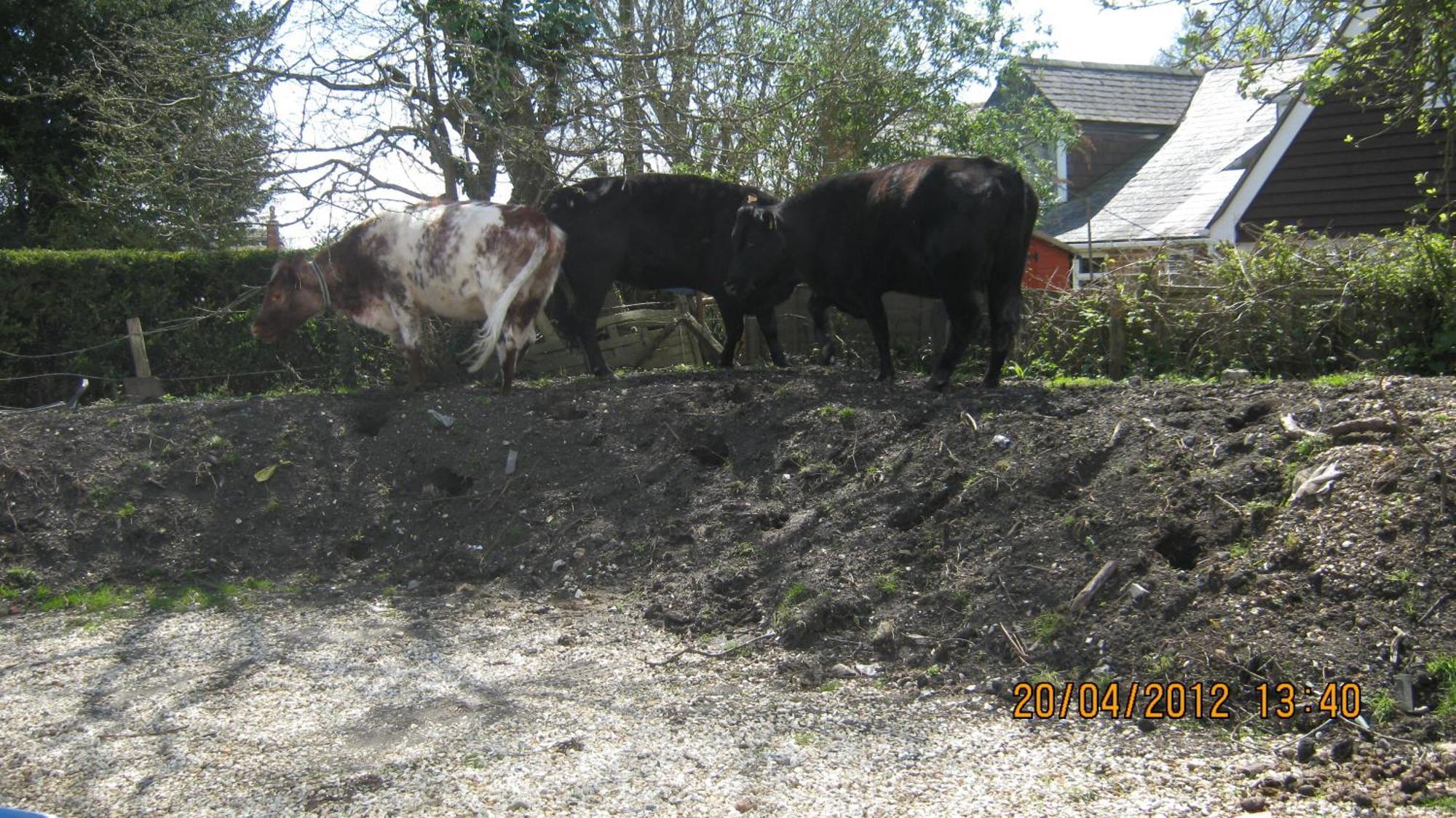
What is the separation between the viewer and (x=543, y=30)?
35.8 ft

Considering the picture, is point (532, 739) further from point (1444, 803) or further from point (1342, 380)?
point (1342, 380)

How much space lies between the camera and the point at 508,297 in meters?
9.40

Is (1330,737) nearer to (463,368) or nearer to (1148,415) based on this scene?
(1148,415)

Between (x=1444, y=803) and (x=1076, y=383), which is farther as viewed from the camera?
(x=1076, y=383)

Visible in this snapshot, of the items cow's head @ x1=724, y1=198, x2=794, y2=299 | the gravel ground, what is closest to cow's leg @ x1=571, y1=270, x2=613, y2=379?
cow's head @ x1=724, y1=198, x2=794, y2=299

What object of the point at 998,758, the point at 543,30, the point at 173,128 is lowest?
the point at 998,758

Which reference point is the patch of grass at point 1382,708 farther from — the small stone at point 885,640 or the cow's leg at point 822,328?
the cow's leg at point 822,328

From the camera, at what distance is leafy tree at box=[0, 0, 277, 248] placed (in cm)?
1061

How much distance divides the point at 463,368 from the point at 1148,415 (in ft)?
22.0

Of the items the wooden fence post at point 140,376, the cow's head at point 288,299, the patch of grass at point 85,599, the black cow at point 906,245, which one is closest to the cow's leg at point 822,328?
the black cow at point 906,245

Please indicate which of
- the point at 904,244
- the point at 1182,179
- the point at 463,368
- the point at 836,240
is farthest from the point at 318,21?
the point at 1182,179

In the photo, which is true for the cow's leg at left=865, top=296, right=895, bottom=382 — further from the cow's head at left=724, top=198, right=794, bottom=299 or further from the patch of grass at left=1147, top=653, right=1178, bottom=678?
the patch of grass at left=1147, top=653, right=1178, bottom=678

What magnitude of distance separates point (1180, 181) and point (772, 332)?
42.3ft

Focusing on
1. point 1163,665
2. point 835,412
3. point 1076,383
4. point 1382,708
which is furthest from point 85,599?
point 1382,708
